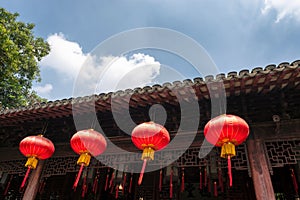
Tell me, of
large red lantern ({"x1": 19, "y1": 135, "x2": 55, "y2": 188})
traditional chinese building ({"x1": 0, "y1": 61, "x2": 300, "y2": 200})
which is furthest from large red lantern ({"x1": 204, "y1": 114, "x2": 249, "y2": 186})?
large red lantern ({"x1": 19, "y1": 135, "x2": 55, "y2": 188})

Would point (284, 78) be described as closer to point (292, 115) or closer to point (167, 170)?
point (292, 115)

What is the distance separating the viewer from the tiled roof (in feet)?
9.84

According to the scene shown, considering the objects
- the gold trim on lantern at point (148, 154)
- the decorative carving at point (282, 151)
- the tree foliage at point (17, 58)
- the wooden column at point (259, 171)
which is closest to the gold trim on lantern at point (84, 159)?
the gold trim on lantern at point (148, 154)

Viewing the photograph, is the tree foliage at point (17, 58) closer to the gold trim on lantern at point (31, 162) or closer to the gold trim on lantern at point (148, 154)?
the gold trim on lantern at point (31, 162)

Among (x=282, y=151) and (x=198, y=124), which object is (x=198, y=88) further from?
(x=282, y=151)

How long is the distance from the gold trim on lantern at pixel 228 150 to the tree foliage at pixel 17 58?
11.8m

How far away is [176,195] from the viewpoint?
6.03 metres

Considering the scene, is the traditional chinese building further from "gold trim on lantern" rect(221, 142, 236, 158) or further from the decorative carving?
"gold trim on lantern" rect(221, 142, 236, 158)

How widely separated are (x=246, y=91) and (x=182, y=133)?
1.41 m

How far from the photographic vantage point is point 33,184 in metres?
4.44

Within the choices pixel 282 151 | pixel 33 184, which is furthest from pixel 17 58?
pixel 282 151

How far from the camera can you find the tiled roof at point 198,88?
3.00 m

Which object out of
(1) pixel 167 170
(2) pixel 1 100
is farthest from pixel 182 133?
(2) pixel 1 100

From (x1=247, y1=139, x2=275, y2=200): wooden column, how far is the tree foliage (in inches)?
473
